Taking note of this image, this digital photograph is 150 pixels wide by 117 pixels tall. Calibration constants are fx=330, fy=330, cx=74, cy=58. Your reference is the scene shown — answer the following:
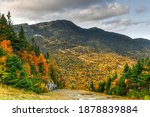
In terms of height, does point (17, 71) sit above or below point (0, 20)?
below

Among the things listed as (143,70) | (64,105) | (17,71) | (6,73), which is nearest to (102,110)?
(64,105)

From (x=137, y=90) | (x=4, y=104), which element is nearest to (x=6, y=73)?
(x=4, y=104)

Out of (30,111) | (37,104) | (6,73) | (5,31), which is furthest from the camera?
(5,31)

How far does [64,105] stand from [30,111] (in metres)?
1.65

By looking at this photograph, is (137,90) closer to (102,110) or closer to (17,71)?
(17,71)

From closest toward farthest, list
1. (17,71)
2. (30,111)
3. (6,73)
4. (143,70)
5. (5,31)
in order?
1. (30,111)
2. (6,73)
3. (17,71)
4. (143,70)
5. (5,31)

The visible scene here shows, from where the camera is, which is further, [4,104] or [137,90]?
[137,90]

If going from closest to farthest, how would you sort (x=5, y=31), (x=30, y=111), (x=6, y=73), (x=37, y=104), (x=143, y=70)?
(x=30, y=111) → (x=37, y=104) → (x=6, y=73) → (x=143, y=70) → (x=5, y=31)

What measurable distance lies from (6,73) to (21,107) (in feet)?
91.7

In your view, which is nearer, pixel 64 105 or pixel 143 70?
pixel 64 105

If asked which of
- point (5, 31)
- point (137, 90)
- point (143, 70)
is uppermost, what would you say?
point (5, 31)

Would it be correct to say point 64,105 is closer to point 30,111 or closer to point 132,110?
point 30,111

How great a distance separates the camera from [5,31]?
265 ft

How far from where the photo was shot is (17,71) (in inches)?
1818
